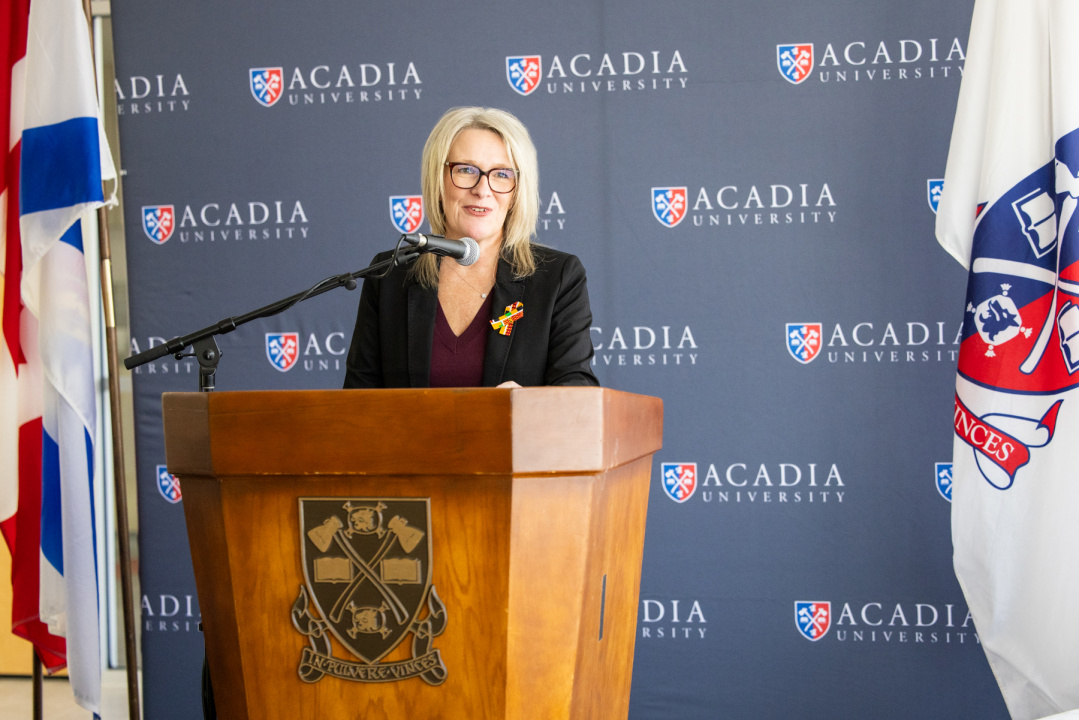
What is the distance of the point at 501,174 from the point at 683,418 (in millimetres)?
1369

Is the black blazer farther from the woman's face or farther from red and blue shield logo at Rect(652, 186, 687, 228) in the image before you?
red and blue shield logo at Rect(652, 186, 687, 228)

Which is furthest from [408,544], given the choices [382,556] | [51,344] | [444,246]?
[51,344]

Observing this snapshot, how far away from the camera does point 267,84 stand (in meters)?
2.96

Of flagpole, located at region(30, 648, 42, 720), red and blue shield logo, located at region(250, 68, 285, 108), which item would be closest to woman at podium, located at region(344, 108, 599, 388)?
red and blue shield logo, located at region(250, 68, 285, 108)

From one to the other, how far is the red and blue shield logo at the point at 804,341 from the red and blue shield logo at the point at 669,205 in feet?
1.71

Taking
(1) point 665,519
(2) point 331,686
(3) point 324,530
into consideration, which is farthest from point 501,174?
(1) point 665,519

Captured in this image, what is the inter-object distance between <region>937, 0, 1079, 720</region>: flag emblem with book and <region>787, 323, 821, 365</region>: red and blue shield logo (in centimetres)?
48

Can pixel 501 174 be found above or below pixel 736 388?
above

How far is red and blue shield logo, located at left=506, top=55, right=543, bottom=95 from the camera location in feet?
9.44

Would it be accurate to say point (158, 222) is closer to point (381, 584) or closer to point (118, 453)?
point (118, 453)

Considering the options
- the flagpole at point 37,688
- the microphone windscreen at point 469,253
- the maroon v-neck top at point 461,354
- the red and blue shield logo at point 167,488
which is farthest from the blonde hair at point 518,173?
the flagpole at point 37,688

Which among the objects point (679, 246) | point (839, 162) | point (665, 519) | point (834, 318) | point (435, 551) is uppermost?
point (839, 162)

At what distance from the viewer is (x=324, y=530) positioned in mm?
1008

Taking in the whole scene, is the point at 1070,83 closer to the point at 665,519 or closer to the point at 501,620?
the point at 665,519
